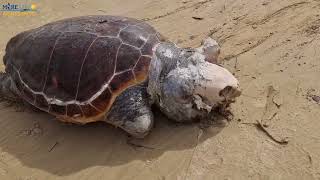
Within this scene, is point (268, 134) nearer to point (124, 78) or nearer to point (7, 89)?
point (124, 78)

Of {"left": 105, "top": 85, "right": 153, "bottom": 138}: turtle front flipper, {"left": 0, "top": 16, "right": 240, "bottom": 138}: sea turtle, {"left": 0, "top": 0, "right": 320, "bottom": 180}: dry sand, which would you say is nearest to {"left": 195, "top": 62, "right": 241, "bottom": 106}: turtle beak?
{"left": 0, "top": 16, "right": 240, "bottom": 138}: sea turtle

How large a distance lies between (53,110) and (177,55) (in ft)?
3.77

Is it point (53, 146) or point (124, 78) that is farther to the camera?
point (53, 146)

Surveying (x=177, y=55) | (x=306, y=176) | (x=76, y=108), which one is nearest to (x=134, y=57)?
(x=177, y=55)

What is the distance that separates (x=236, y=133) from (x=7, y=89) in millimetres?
2286

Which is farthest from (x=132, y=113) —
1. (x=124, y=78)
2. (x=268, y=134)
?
(x=268, y=134)

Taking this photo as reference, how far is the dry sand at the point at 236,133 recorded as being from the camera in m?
2.95

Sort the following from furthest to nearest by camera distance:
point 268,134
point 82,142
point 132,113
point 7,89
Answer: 1. point 7,89
2. point 82,142
3. point 132,113
4. point 268,134

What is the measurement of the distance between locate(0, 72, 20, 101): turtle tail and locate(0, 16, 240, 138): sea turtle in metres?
0.46

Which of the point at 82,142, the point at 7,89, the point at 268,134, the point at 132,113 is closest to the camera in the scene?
the point at 268,134

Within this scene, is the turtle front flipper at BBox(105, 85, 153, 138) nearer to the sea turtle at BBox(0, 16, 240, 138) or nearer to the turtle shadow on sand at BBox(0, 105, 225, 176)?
the sea turtle at BBox(0, 16, 240, 138)

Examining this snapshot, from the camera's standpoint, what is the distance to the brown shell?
3199 millimetres

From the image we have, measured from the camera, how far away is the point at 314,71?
3514mm

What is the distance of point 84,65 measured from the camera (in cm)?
327
